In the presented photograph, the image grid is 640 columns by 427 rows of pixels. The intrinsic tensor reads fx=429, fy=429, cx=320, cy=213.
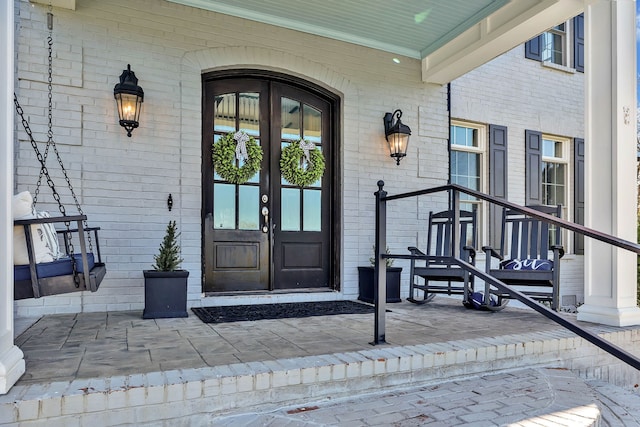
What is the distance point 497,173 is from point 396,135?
7.12ft

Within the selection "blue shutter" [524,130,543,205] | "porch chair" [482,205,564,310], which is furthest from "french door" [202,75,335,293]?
"blue shutter" [524,130,543,205]

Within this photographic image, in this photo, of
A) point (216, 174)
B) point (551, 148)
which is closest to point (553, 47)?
point (551, 148)

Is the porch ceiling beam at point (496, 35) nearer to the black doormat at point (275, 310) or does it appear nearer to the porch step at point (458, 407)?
the black doormat at point (275, 310)

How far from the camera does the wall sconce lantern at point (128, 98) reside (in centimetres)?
360

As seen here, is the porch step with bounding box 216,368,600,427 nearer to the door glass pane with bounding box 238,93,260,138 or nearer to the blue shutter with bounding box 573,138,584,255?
the door glass pane with bounding box 238,93,260,138

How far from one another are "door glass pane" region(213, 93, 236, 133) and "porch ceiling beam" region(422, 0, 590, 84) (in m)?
2.32

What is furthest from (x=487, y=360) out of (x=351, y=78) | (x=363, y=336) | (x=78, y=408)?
(x=351, y=78)

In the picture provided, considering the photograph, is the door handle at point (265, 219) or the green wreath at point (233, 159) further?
the door handle at point (265, 219)

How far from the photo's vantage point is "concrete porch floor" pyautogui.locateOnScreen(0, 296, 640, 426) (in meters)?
1.72

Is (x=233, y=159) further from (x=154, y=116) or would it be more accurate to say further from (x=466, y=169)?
(x=466, y=169)

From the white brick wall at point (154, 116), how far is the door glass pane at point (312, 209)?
289 millimetres

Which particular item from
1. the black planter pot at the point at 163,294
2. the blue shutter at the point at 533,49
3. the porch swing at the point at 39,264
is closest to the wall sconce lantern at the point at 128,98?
the black planter pot at the point at 163,294

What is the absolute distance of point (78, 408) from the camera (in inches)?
64.1

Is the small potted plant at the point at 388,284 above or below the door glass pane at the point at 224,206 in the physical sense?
below
